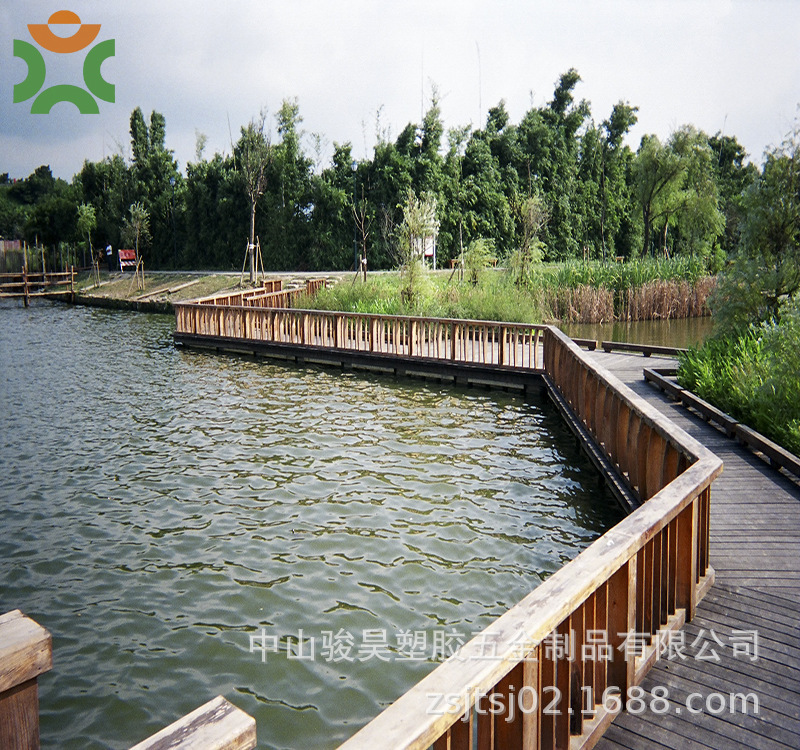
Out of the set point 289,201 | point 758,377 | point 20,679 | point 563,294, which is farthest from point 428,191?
point 20,679

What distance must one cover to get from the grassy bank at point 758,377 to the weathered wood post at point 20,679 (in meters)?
7.23

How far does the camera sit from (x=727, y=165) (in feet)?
169

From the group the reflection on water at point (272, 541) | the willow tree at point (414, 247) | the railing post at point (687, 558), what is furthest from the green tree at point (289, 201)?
the railing post at point (687, 558)

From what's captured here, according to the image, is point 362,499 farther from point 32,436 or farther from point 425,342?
point 425,342

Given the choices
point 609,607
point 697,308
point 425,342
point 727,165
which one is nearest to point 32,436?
point 425,342

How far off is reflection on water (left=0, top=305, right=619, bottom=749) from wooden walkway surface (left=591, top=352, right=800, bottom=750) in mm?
1519

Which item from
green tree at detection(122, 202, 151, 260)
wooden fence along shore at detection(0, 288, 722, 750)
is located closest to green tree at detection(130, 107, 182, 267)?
green tree at detection(122, 202, 151, 260)

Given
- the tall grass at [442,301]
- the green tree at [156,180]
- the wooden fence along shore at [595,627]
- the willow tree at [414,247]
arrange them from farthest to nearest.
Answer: the green tree at [156,180]
the willow tree at [414,247]
the tall grass at [442,301]
the wooden fence along shore at [595,627]

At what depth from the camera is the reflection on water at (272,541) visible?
14.9ft

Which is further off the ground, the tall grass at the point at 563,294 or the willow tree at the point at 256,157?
the willow tree at the point at 256,157

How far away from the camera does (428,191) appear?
31172 millimetres

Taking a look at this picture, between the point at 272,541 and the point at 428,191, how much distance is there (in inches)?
1040

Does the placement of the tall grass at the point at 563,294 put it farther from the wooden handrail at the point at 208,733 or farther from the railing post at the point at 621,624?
the wooden handrail at the point at 208,733

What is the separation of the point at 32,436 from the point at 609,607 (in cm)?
976
